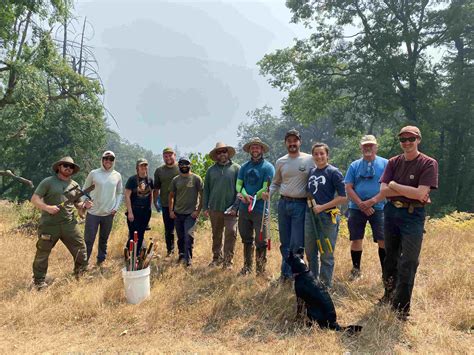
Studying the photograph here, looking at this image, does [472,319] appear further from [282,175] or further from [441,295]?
[282,175]

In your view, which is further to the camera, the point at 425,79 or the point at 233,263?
the point at 425,79

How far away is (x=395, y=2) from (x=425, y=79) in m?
4.79

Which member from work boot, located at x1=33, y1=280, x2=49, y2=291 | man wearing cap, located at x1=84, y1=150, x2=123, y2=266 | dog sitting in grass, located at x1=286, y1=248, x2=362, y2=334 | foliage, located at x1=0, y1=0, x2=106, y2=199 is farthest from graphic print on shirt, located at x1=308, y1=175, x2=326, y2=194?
foliage, located at x1=0, y1=0, x2=106, y2=199

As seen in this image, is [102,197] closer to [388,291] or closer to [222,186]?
[222,186]

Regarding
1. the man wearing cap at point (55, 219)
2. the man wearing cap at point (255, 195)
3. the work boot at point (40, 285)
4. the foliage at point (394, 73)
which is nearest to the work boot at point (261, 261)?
the man wearing cap at point (255, 195)

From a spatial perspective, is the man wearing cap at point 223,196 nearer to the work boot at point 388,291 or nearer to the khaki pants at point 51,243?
the khaki pants at point 51,243

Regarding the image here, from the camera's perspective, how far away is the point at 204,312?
4086 mm

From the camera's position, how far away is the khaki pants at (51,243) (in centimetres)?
495

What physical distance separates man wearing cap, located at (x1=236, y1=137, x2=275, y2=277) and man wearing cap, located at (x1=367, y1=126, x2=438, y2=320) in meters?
1.77

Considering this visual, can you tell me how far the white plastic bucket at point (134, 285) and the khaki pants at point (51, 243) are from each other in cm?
124

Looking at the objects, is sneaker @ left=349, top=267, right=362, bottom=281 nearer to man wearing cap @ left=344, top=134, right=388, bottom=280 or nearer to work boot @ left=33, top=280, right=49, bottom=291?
man wearing cap @ left=344, top=134, right=388, bottom=280

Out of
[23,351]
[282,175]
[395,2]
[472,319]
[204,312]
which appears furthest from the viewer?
[395,2]

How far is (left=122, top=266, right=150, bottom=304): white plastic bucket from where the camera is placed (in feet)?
14.3

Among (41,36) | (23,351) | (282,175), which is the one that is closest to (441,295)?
(282,175)
